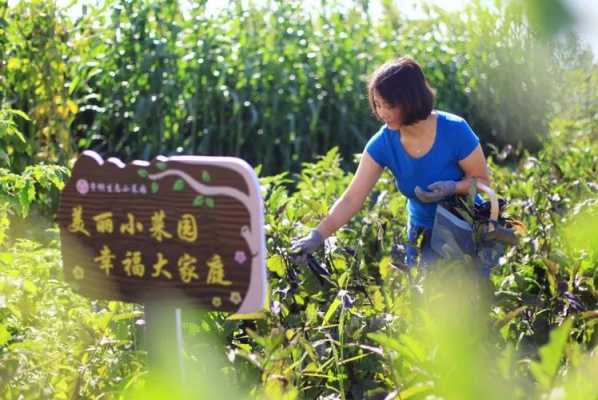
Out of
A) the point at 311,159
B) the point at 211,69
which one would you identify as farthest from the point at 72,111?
the point at 311,159

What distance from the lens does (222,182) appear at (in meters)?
2.09

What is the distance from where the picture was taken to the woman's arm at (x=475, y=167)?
3.04 metres

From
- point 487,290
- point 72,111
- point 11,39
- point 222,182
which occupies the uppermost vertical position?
point 11,39

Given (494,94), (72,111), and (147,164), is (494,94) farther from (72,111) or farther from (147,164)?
(147,164)

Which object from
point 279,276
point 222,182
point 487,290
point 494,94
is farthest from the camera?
point 494,94

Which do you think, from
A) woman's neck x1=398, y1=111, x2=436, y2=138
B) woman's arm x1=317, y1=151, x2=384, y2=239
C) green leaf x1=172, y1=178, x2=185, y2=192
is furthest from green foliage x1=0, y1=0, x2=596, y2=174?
green leaf x1=172, y1=178, x2=185, y2=192

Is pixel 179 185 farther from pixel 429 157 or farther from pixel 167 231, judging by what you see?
pixel 429 157

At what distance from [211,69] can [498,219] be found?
350 cm

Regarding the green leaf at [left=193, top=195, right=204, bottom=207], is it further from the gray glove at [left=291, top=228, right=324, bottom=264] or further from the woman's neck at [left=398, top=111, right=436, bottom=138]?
the woman's neck at [left=398, top=111, right=436, bottom=138]

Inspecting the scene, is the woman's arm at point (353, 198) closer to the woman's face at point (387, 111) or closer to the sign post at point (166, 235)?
the woman's face at point (387, 111)

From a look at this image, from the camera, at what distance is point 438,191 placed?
9.73ft

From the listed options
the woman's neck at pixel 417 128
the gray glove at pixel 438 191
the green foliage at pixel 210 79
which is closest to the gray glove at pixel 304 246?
the gray glove at pixel 438 191

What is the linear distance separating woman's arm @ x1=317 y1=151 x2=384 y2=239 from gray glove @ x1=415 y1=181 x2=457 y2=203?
201mm

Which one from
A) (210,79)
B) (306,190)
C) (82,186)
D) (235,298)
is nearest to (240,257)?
(235,298)
